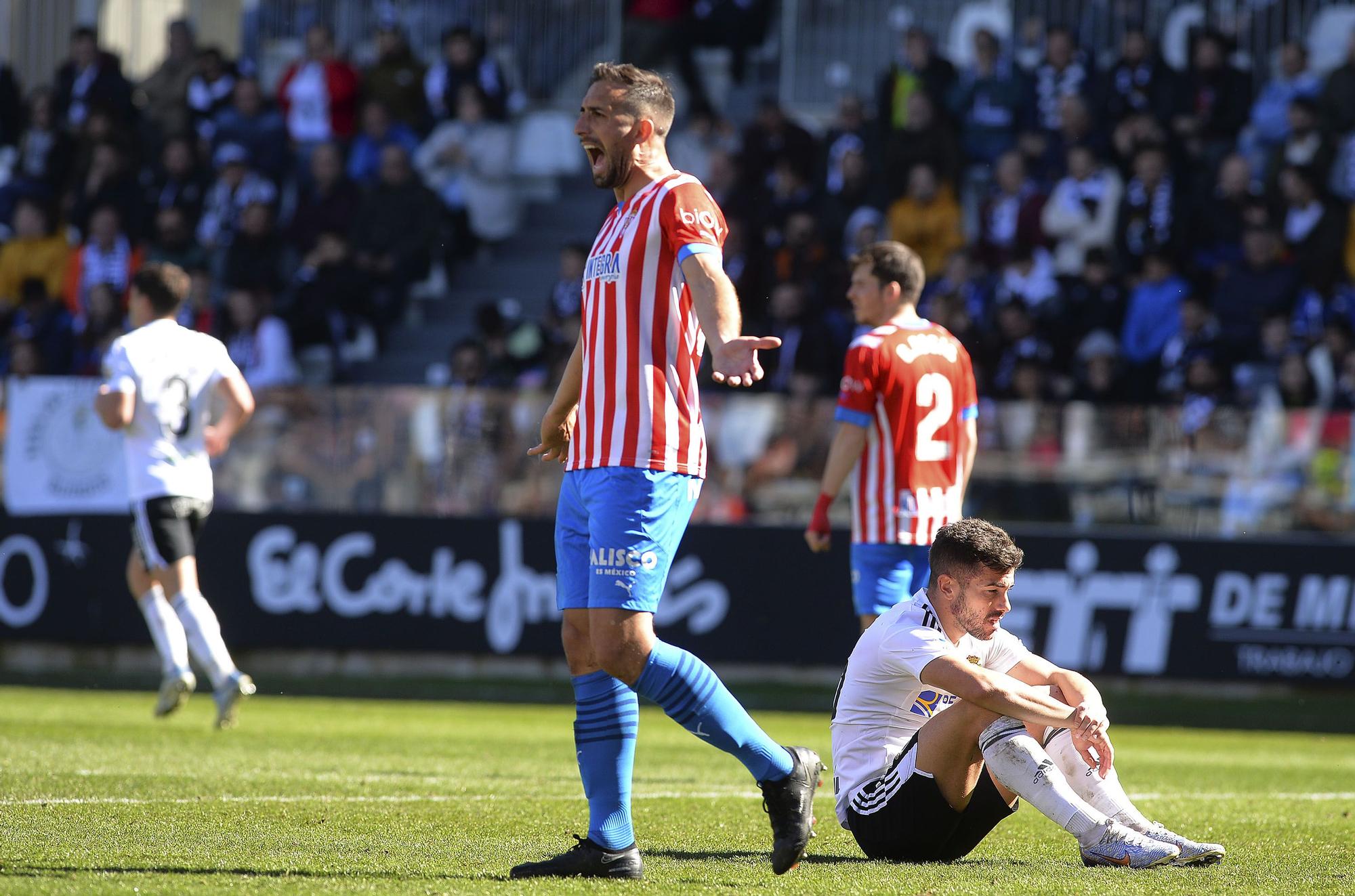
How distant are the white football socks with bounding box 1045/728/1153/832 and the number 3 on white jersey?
252cm

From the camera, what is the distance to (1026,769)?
5051 mm

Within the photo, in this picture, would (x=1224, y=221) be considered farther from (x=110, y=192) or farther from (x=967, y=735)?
(x=967, y=735)

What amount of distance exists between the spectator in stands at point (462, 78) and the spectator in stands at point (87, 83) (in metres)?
3.46

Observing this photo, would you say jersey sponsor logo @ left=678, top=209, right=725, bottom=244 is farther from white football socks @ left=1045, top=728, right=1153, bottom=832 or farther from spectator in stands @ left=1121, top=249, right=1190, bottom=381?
spectator in stands @ left=1121, top=249, right=1190, bottom=381

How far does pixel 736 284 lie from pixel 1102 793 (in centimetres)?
1097

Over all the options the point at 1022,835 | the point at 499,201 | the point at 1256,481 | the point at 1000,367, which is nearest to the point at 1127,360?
the point at 1000,367

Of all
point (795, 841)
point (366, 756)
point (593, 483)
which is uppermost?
point (593, 483)

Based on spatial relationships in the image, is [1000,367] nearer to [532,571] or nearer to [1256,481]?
[1256,481]

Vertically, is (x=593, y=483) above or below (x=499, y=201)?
below

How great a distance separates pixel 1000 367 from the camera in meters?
14.5

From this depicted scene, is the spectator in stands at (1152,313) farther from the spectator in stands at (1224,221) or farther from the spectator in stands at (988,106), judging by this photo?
the spectator in stands at (988,106)

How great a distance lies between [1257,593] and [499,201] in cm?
944

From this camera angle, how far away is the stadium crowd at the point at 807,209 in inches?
578

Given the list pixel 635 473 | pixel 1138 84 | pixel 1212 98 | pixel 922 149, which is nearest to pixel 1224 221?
pixel 1212 98
